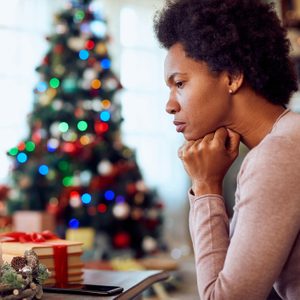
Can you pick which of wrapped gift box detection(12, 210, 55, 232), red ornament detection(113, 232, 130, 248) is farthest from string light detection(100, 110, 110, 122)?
wrapped gift box detection(12, 210, 55, 232)

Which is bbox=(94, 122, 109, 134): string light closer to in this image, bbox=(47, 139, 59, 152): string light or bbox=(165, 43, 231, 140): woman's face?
bbox=(47, 139, 59, 152): string light

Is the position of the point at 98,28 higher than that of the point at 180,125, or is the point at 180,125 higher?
the point at 98,28

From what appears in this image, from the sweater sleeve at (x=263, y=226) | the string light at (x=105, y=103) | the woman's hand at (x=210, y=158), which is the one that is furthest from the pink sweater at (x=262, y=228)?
the string light at (x=105, y=103)

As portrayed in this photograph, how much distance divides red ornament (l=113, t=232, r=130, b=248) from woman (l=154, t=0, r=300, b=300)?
10.7ft

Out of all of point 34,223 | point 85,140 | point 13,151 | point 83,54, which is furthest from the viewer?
point 83,54

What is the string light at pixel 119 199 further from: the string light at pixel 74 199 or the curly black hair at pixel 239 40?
the curly black hair at pixel 239 40

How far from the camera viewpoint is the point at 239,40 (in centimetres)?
127

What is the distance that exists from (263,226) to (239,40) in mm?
414

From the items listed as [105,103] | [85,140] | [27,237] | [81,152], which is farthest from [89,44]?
[27,237]

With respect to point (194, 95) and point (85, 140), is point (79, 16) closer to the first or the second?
point (85, 140)

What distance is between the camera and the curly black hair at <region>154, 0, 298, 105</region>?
127cm

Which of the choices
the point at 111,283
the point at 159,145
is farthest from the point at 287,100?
the point at 159,145

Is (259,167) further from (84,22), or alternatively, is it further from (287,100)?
(84,22)

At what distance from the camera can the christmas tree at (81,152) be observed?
445 centimetres
